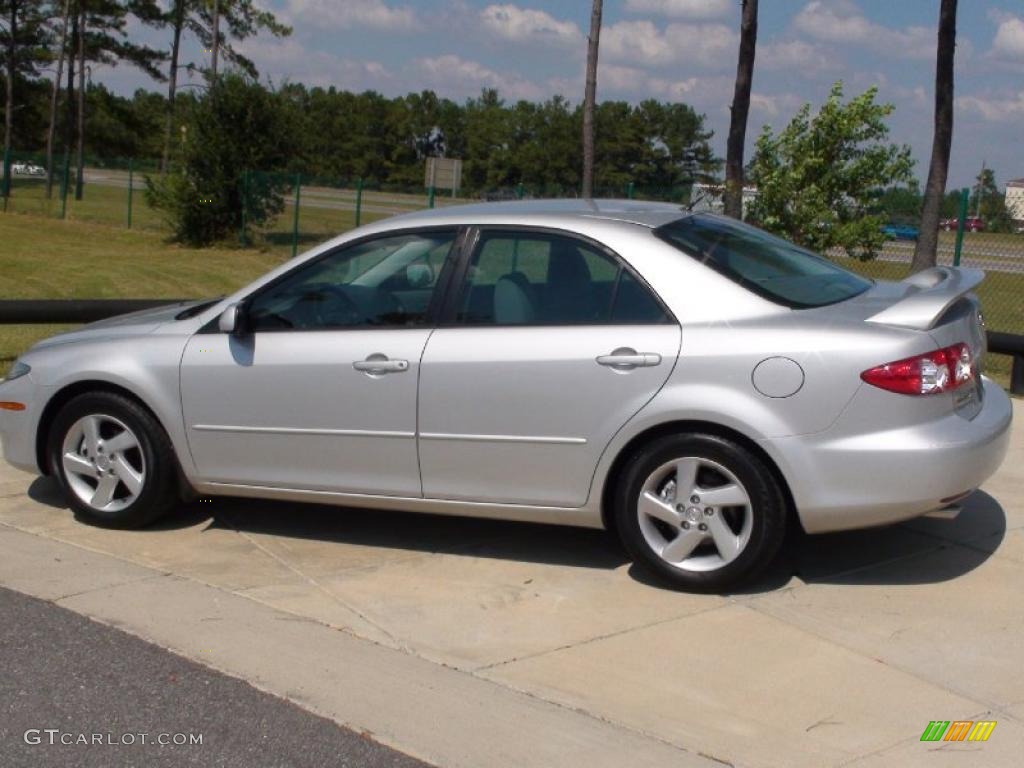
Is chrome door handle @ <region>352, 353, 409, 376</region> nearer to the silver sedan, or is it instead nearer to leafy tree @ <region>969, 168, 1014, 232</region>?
the silver sedan

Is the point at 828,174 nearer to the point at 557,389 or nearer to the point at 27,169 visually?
the point at 557,389

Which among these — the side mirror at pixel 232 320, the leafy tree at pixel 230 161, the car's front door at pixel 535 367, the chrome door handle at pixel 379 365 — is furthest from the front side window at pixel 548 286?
the leafy tree at pixel 230 161

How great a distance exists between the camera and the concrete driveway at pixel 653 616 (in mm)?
4246

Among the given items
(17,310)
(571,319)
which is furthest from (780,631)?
(17,310)

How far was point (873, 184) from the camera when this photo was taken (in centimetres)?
1349

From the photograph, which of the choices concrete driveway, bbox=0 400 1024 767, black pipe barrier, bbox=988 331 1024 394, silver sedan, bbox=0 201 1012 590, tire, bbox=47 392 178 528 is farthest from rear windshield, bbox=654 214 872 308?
black pipe barrier, bbox=988 331 1024 394

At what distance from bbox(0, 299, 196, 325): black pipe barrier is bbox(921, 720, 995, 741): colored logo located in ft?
25.5

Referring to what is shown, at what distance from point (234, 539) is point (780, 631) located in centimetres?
278

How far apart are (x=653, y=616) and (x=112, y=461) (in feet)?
9.38

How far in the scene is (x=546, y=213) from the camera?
5863 mm

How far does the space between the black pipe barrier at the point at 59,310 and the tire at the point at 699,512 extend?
6.25m

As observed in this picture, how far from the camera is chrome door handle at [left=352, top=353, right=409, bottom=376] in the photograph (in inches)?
225

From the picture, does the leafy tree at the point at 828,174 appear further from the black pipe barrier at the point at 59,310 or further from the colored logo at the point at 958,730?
the colored logo at the point at 958,730

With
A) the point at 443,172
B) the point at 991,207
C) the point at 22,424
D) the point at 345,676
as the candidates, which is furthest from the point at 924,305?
the point at 443,172
